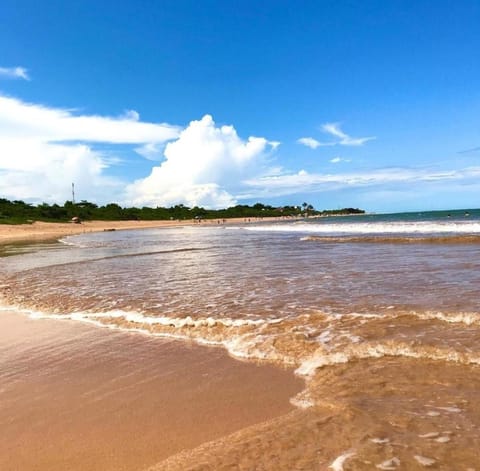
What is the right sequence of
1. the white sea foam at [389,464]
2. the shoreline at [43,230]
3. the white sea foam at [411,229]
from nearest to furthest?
the white sea foam at [389,464] < the white sea foam at [411,229] < the shoreline at [43,230]

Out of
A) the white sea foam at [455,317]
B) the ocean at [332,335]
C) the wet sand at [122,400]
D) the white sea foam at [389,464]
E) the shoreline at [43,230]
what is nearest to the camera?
the white sea foam at [389,464]

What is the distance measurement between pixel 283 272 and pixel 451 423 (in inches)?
360

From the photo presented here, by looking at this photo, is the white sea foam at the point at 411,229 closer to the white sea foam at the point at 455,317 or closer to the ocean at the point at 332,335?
the ocean at the point at 332,335

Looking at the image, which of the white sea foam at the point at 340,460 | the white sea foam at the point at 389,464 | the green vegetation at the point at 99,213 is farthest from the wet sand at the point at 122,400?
the green vegetation at the point at 99,213

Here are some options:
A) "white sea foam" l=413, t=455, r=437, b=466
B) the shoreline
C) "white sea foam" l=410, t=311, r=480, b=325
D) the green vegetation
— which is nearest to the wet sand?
"white sea foam" l=413, t=455, r=437, b=466

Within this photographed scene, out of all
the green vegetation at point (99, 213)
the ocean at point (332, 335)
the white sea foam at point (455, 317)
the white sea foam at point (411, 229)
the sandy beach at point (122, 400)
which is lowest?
the sandy beach at point (122, 400)

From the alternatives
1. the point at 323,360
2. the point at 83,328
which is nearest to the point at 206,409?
the point at 323,360

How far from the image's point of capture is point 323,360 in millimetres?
4820

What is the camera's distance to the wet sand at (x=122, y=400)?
Answer: 3168 millimetres

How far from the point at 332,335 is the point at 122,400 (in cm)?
300

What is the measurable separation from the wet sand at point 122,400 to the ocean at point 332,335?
0.95 ft

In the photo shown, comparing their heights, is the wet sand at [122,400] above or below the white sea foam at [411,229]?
below

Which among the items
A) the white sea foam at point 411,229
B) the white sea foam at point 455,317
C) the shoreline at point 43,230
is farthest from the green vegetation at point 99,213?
the white sea foam at point 455,317

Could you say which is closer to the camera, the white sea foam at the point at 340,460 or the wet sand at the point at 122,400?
the white sea foam at the point at 340,460
